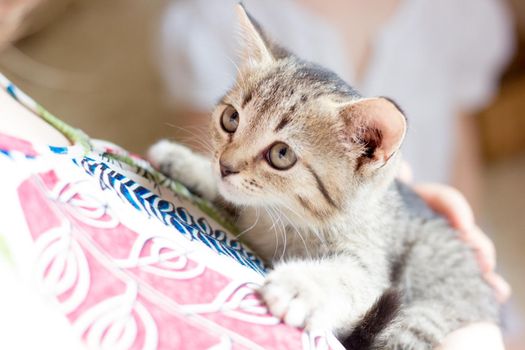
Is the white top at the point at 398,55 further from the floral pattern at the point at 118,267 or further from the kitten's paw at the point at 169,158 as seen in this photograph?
the floral pattern at the point at 118,267

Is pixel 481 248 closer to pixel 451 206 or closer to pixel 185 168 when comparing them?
pixel 451 206

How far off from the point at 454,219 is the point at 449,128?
0.97m

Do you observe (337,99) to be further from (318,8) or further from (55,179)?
(318,8)

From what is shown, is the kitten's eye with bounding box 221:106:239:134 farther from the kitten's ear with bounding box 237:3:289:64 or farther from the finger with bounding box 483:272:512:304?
the finger with bounding box 483:272:512:304

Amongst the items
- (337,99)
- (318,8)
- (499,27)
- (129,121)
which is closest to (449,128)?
(499,27)

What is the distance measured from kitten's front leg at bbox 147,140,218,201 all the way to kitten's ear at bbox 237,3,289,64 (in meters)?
0.18

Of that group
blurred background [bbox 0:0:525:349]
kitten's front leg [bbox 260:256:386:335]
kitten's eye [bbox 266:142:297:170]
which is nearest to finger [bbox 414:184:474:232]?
kitten's front leg [bbox 260:256:386:335]

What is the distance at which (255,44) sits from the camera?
858 millimetres

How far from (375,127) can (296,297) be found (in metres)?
0.25

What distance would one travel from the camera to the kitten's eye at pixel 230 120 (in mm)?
794

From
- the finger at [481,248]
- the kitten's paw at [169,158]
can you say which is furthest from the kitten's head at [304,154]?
the finger at [481,248]

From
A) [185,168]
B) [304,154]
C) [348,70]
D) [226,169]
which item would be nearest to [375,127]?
[304,154]

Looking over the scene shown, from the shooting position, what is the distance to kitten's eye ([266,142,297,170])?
0.73 metres

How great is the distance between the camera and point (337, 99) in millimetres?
746
